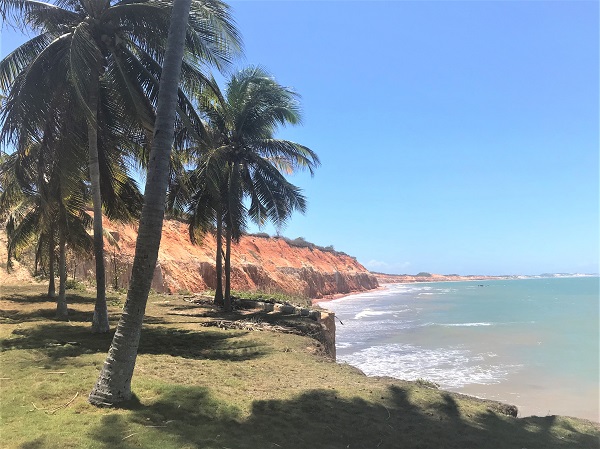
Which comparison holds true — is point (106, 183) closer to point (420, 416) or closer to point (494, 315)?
point (420, 416)

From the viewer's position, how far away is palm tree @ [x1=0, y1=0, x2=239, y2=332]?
28.0 ft

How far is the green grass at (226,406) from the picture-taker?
15.3 ft

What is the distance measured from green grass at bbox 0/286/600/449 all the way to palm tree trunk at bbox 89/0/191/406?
28 cm

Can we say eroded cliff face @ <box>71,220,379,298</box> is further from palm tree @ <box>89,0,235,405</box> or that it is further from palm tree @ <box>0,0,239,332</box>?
palm tree @ <box>89,0,235,405</box>

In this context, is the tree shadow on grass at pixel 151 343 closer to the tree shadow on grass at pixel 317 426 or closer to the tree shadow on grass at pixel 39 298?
the tree shadow on grass at pixel 317 426

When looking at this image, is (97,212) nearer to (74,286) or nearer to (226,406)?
(226,406)

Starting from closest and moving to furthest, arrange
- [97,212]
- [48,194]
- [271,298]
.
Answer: [97,212]
[48,194]
[271,298]

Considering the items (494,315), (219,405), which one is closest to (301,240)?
(494,315)

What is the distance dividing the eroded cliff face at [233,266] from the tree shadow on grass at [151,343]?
862 cm

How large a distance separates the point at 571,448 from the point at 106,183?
11.4 meters

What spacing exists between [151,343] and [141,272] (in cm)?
500

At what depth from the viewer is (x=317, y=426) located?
19.0 feet

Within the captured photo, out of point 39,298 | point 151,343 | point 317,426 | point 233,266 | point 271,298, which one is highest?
point 233,266

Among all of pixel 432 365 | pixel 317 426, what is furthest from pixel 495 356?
pixel 317 426
